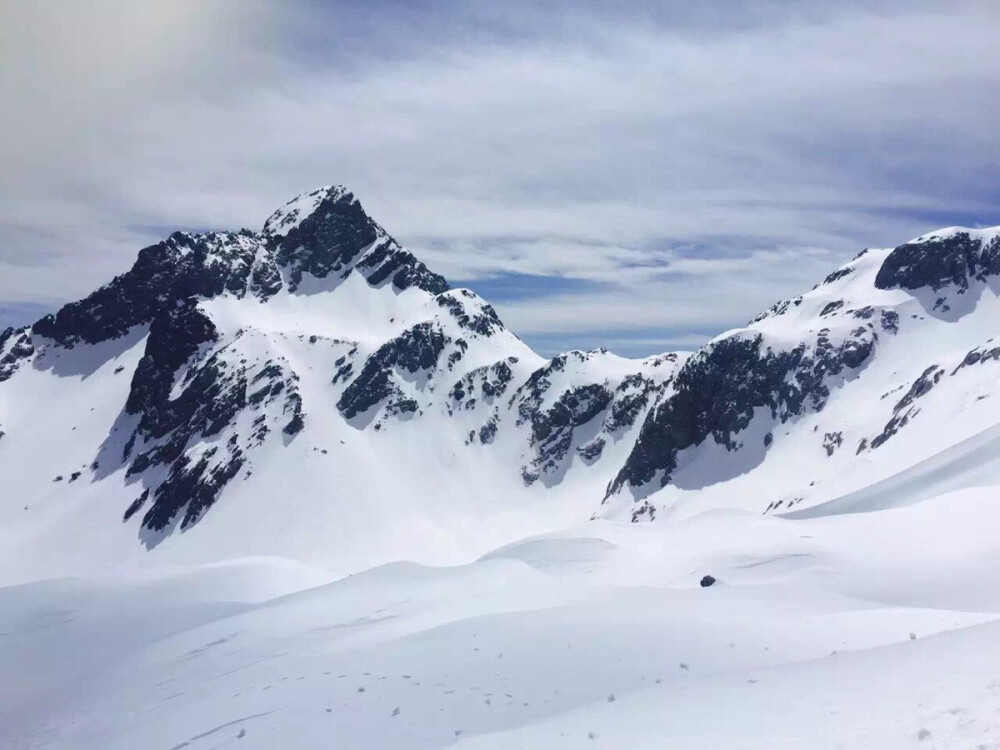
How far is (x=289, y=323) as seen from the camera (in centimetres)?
15600

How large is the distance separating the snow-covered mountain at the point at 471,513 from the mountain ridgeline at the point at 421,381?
0.61m

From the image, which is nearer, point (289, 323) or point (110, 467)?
point (110, 467)

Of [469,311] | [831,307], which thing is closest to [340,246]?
[469,311]

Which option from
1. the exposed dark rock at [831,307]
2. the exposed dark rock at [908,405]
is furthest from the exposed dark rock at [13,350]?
the exposed dark rock at [908,405]

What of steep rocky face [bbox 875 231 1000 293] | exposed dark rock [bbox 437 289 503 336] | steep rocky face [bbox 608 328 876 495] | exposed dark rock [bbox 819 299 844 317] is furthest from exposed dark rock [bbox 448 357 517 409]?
steep rocky face [bbox 875 231 1000 293]

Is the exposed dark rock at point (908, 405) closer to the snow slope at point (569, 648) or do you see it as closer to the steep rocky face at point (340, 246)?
the snow slope at point (569, 648)

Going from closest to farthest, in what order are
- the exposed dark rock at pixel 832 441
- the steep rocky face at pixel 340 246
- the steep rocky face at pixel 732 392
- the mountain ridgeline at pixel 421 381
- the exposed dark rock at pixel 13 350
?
the exposed dark rock at pixel 832 441
the mountain ridgeline at pixel 421 381
the steep rocky face at pixel 732 392
the exposed dark rock at pixel 13 350
the steep rocky face at pixel 340 246

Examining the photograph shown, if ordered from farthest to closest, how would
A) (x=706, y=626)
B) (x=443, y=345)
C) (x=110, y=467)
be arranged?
1. (x=443, y=345)
2. (x=110, y=467)
3. (x=706, y=626)

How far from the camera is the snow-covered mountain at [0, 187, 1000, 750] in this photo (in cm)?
1391

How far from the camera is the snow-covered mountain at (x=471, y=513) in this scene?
45.6 ft

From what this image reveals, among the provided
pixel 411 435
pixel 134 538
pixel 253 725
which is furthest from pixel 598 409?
pixel 253 725

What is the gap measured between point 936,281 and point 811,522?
110543mm

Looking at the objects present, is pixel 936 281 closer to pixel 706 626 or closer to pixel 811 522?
pixel 811 522

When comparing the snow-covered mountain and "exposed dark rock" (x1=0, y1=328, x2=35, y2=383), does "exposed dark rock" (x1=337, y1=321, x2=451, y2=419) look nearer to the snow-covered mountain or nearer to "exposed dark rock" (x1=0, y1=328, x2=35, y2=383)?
the snow-covered mountain
